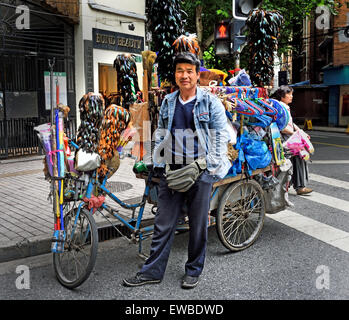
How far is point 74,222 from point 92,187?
0.37m

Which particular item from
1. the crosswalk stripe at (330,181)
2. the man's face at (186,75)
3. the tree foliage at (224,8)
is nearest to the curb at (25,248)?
the man's face at (186,75)

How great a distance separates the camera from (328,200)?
22.0 feet

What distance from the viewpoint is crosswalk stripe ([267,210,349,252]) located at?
471cm

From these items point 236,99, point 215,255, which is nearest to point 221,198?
point 215,255

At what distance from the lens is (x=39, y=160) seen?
10.7 meters

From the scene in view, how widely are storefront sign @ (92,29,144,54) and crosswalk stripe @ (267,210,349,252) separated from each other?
9070mm

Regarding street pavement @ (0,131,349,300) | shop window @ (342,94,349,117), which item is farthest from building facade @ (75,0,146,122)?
shop window @ (342,94,349,117)

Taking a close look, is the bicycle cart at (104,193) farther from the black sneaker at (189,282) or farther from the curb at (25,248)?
the curb at (25,248)

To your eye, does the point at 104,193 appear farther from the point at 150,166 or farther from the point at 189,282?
the point at 189,282

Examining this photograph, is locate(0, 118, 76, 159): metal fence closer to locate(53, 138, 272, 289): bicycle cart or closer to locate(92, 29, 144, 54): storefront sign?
locate(92, 29, 144, 54): storefront sign

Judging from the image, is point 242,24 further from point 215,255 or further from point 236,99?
point 215,255

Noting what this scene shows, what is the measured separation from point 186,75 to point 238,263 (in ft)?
6.18

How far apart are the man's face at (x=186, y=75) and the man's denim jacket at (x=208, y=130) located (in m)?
0.12

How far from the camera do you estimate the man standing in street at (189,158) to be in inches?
138
